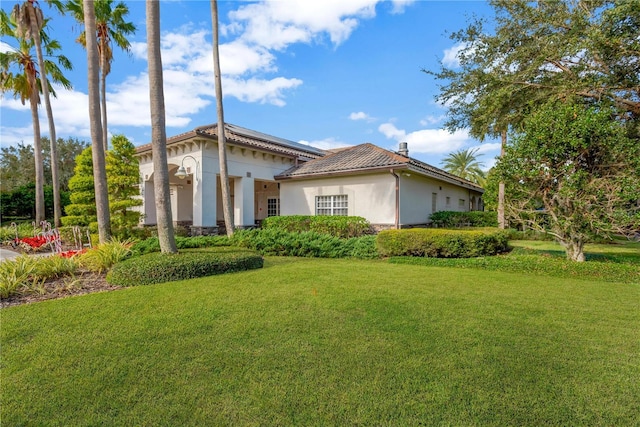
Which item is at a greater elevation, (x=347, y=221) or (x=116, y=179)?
(x=116, y=179)

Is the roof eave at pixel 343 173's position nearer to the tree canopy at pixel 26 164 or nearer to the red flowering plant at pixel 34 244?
the red flowering plant at pixel 34 244

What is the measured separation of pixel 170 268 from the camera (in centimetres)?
621

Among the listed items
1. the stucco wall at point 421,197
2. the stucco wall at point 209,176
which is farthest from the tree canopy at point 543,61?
the stucco wall at point 209,176

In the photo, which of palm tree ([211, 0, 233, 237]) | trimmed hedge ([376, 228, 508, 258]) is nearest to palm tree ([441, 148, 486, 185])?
trimmed hedge ([376, 228, 508, 258])

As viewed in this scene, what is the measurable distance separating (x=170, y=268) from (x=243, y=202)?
29.2 feet

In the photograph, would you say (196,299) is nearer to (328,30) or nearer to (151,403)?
(151,403)

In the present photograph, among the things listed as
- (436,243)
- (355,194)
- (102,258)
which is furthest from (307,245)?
(102,258)

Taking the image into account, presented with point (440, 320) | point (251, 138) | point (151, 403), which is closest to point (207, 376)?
point (151, 403)

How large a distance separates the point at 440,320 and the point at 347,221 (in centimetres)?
871

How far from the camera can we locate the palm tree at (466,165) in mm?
35844

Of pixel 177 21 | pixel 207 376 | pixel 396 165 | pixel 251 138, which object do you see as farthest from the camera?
pixel 251 138

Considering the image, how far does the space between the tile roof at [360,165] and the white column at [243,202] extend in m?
1.68

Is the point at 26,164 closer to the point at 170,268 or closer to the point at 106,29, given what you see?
the point at 106,29

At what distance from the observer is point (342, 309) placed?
4457mm
